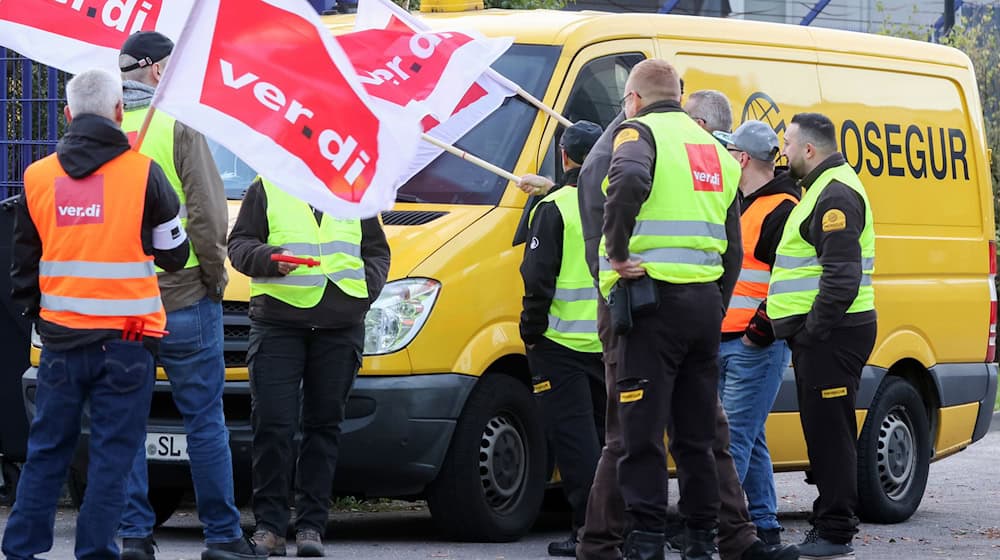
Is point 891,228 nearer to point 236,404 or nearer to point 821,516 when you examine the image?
point 821,516

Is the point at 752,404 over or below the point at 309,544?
over

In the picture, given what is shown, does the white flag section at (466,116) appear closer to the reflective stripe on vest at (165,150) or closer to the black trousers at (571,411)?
the black trousers at (571,411)

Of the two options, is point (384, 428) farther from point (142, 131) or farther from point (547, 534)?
point (142, 131)

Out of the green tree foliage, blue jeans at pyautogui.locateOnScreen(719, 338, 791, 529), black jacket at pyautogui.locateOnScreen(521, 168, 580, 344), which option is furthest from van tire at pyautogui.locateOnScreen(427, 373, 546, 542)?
the green tree foliage

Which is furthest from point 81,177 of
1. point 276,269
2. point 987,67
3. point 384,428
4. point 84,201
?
point 987,67

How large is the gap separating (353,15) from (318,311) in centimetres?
253

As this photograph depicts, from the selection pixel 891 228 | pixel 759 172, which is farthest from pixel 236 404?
pixel 891 228

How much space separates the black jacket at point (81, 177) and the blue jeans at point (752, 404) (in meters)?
2.70

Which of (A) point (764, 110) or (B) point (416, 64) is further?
(A) point (764, 110)

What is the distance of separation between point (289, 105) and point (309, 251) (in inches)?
50.0

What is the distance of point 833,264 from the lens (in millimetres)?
7969

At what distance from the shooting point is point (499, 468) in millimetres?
8484

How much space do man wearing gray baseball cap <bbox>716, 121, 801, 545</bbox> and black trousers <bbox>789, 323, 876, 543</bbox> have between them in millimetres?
179

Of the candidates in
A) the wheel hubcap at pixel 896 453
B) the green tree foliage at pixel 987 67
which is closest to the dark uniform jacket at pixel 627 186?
the wheel hubcap at pixel 896 453
